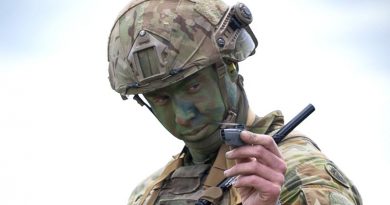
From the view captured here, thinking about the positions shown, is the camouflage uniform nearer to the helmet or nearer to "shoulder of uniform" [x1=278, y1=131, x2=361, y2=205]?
"shoulder of uniform" [x1=278, y1=131, x2=361, y2=205]

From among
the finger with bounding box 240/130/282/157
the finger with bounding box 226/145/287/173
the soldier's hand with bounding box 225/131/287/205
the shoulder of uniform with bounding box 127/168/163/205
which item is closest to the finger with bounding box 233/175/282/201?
the soldier's hand with bounding box 225/131/287/205

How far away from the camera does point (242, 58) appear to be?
464 inches

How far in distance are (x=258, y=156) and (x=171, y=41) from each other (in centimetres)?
217

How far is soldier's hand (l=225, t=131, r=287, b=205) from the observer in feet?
31.3

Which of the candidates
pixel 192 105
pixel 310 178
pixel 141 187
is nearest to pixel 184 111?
pixel 192 105

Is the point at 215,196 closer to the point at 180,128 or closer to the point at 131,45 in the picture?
the point at 180,128

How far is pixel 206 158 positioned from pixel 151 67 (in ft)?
3.42

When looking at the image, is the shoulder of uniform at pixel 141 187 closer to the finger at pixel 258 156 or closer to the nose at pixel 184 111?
the nose at pixel 184 111

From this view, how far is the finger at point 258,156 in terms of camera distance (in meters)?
9.52

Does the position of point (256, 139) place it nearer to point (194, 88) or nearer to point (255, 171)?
point (255, 171)

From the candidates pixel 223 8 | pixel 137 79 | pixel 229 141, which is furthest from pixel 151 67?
pixel 229 141

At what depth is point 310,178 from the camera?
1079 cm

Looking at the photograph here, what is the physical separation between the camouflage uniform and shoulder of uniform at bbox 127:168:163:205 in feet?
6.51

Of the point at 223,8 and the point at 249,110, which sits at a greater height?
the point at 223,8
